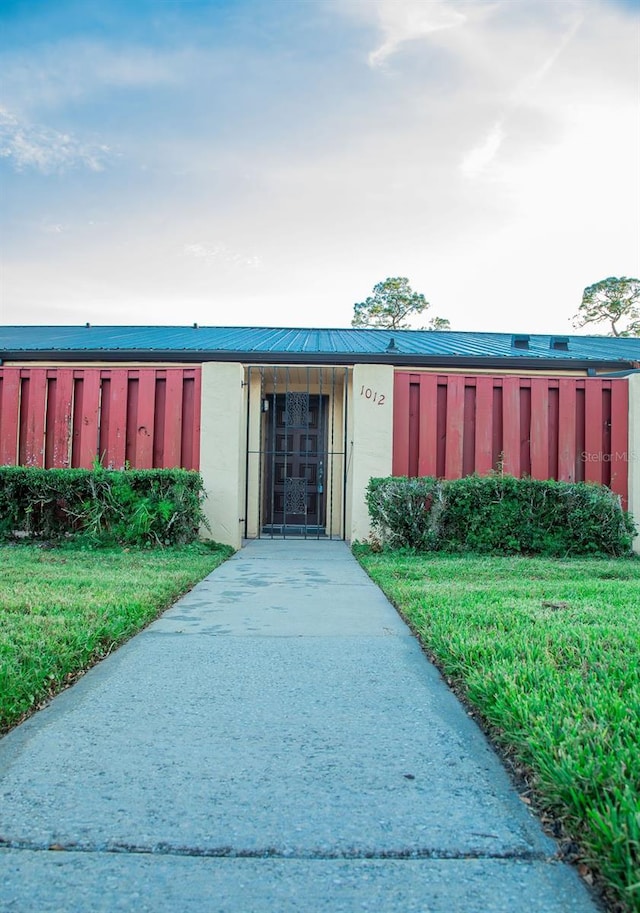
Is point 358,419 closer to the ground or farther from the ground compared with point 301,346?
closer to the ground

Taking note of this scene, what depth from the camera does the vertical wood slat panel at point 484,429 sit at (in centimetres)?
888

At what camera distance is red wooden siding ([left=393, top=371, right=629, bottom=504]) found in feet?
29.0

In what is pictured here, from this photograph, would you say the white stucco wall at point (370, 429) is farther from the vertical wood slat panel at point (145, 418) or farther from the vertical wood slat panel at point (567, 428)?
the vertical wood slat panel at point (145, 418)

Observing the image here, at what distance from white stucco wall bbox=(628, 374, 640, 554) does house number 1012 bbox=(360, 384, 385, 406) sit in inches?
145

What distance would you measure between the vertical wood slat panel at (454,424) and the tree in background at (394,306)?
23.1m

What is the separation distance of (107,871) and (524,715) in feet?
5.10

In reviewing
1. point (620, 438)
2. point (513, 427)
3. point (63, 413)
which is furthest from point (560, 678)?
point (63, 413)

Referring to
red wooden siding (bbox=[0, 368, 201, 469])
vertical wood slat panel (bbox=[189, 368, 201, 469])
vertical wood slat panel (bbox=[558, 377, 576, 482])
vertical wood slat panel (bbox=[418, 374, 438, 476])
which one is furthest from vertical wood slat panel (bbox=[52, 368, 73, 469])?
vertical wood slat panel (bbox=[558, 377, 576, 482])

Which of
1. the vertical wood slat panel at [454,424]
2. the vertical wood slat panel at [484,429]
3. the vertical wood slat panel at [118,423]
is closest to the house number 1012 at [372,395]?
the vertical wood slat panel at [454,424]

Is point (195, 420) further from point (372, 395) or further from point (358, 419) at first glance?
point (372, 395)

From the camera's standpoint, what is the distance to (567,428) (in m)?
8.86

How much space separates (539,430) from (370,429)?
8.37ft

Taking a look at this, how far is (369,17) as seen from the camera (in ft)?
28.8

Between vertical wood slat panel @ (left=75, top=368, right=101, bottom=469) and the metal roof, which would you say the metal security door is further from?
vertical wood slat panel @ (left=75, top=368, right=101, bottom=469)
